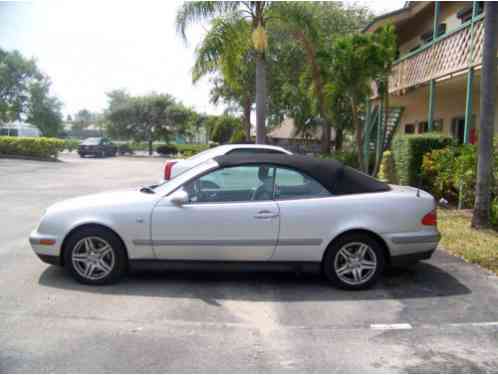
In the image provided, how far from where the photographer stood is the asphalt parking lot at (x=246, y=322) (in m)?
3.31

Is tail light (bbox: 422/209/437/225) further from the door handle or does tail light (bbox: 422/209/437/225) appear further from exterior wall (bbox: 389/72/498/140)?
exterior wall (bbox: 389/72/498/140)

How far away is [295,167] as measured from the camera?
496cm

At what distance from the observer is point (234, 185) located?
16.6 ft

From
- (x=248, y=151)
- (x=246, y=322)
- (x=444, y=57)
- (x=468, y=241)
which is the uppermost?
(x=444, y=57)

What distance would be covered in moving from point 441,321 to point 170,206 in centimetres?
288

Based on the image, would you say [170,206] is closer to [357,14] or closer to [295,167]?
[295,167]

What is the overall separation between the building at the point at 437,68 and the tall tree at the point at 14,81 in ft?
121

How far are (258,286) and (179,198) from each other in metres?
1.31

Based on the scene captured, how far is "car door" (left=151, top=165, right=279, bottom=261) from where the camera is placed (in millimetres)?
4723

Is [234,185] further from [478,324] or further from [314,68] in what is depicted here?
[314,68]

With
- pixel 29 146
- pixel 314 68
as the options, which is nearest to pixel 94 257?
pixel 314 68

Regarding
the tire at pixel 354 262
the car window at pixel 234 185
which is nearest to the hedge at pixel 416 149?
the tire at pixel 354 262

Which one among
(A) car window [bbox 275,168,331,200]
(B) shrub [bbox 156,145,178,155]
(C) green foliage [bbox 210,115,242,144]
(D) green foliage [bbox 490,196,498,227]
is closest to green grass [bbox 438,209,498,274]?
(D) green foliage [bbox 490,196,498,227]

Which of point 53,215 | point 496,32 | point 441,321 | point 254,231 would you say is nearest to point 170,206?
point 254,231
